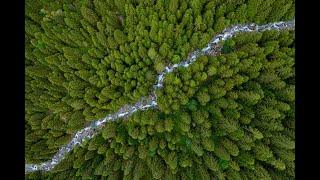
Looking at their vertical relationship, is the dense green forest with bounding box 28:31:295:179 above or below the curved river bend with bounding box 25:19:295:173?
below

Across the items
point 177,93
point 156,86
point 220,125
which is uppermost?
point 156,86

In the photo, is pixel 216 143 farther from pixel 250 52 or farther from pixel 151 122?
pixel 250 52

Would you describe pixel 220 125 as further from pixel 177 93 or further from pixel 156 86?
pixel 156 86

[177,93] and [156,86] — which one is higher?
[156,86]

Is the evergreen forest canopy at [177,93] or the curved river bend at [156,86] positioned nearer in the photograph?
the evergreen forest canopy at [177,93]

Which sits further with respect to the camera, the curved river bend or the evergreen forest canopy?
the curved river bend

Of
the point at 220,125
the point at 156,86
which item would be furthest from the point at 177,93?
the point at 220,125

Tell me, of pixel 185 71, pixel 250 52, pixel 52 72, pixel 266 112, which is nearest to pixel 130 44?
pixel 185 71

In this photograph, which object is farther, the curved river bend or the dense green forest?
the curved river bend

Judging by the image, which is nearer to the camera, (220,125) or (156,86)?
(220,125)
